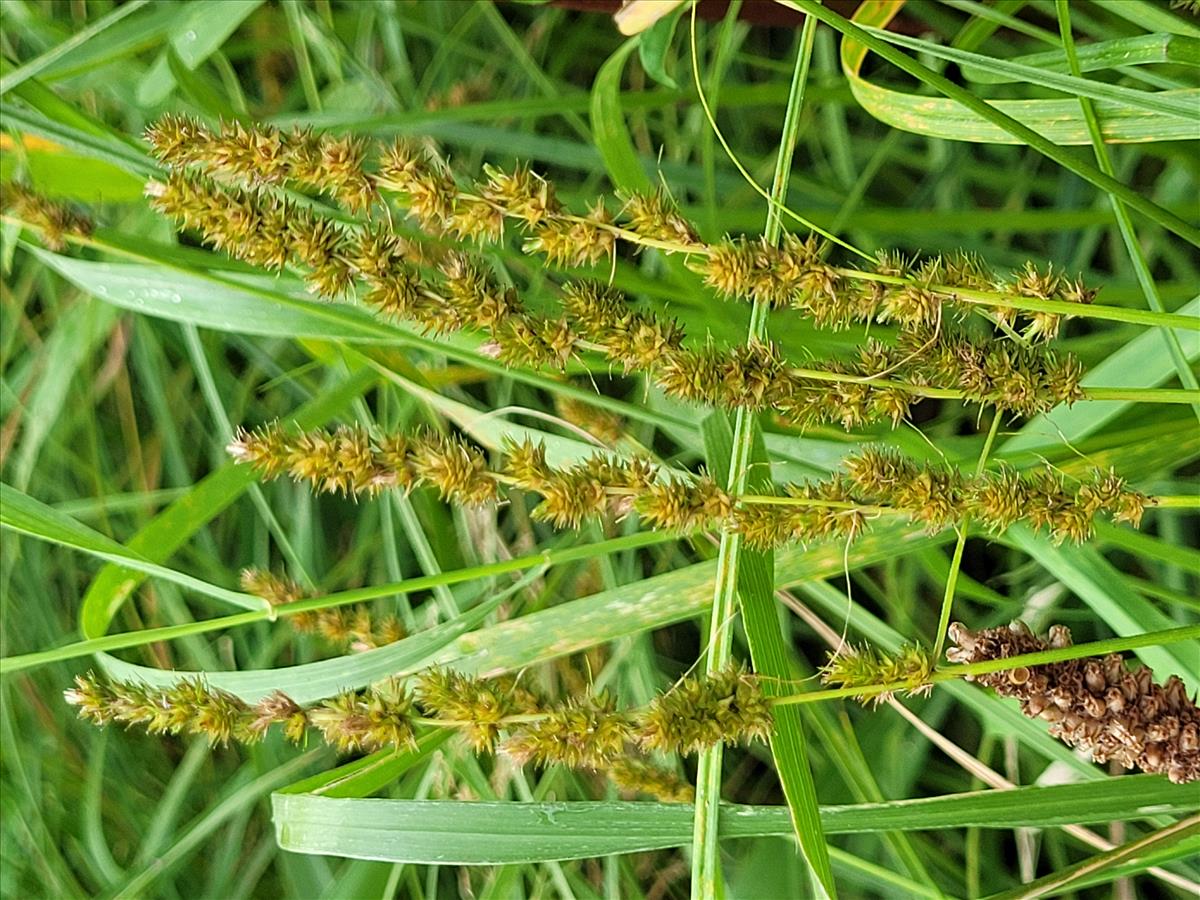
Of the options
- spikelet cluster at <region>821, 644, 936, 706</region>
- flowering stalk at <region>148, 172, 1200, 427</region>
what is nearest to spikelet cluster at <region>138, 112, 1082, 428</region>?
flowering stalk at <region>148, 172, 1200, 427</region>

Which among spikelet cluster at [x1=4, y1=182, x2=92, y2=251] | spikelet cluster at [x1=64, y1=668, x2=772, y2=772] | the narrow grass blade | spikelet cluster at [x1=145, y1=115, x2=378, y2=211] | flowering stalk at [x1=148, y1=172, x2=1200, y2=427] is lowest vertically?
the narrow grass blade

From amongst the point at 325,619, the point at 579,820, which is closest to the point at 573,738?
the point at 579,820

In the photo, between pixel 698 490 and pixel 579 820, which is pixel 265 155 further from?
pixel 579 820

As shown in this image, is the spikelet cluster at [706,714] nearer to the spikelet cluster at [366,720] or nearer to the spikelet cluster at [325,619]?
the spikelet cluster at [366,720]

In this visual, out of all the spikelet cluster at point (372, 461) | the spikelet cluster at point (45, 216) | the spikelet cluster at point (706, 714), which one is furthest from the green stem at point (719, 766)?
the spikelet cluster at point (45, 216)

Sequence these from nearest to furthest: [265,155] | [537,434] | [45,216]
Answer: [265,155] → [45,216] → [537,434]

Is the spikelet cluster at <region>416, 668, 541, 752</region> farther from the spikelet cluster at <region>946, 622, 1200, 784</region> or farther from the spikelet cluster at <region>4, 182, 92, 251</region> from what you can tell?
the spikelet cluster at <region>4, 182, 92, 251</region>

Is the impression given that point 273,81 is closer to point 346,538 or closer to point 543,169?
point 543,169
